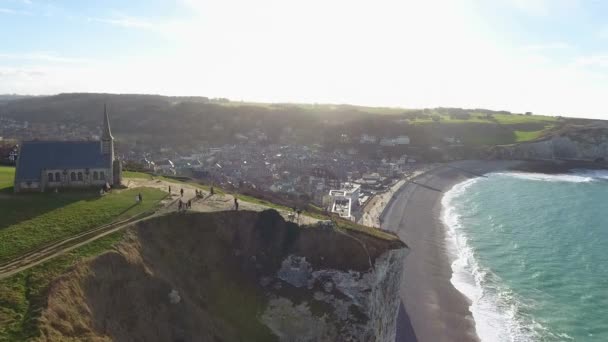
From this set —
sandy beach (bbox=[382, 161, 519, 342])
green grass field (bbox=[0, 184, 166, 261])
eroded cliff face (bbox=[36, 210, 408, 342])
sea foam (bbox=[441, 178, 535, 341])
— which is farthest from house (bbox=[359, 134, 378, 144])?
green grass field (bbox=[0, 184, 166, 261])

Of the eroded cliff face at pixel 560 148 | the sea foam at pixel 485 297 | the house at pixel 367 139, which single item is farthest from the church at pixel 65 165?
the eroded cliff face at pixel 560 148

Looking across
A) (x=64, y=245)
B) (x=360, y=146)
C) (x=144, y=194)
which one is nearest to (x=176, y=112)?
(x=360, y=146)

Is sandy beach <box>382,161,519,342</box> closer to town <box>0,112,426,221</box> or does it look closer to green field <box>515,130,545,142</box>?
town <box>0,112,426,221</box>

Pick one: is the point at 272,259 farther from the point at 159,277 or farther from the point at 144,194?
the point at 144,194

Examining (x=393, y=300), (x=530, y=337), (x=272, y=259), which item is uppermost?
(x=272, y=259)

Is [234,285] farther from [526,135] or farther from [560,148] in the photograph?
[526,135]

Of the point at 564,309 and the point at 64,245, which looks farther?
the point at 564,309

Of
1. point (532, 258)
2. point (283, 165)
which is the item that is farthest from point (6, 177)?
point (532, 258)
